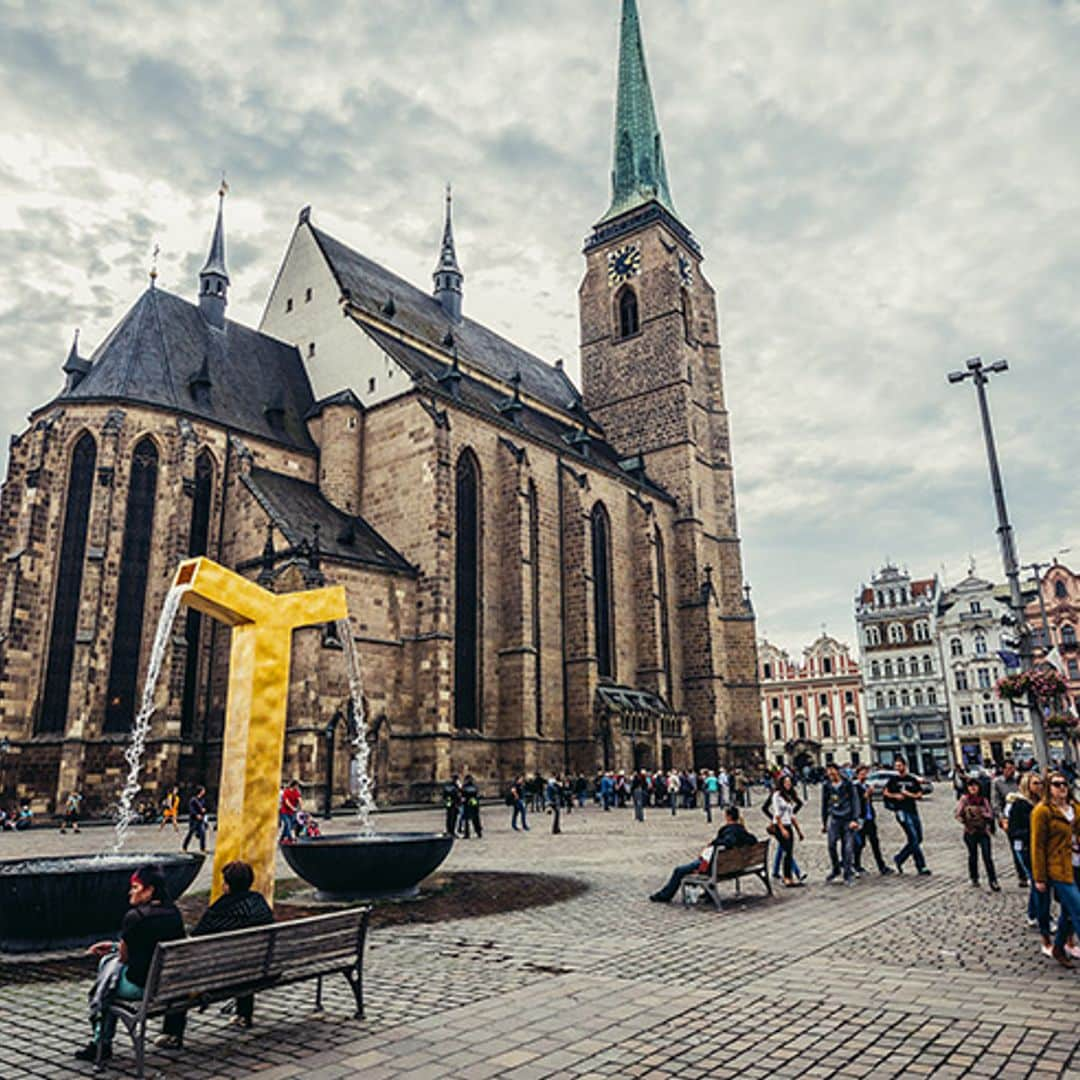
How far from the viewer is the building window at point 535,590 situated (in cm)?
3425

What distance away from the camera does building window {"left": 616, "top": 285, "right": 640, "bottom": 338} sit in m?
51.2

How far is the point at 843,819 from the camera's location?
11.7m

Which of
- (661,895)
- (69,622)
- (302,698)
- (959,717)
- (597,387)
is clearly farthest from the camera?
(959,717)

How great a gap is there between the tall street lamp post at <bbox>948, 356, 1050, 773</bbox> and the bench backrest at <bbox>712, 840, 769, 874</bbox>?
7.37 metres

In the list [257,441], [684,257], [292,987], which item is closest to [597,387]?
[684,257]

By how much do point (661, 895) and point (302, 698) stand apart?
1780 centimetres

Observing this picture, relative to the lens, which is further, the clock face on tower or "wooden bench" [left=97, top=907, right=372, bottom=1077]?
the clock face on tower

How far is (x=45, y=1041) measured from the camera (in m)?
5.53

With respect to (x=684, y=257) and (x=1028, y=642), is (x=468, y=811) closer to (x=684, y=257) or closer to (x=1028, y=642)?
(x=1028, y=642)

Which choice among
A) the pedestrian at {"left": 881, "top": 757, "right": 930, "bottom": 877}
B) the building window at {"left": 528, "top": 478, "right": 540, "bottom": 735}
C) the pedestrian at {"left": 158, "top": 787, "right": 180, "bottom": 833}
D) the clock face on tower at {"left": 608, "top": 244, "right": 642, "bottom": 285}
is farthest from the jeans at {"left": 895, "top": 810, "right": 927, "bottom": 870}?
the clock face on tower at {"left": 608, "top": 244, "right": 642, "bottom": 285}

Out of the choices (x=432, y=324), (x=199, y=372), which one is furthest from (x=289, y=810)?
(x=432, y=324)

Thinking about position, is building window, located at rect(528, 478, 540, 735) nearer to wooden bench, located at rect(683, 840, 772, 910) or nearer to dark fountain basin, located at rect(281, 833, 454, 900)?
dark fountain basin, located at rect(281, 833, 454, 900)

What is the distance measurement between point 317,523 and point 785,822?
2225cm

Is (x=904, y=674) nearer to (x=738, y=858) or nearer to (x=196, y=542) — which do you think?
(x=196, y=542)
